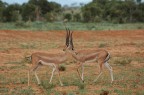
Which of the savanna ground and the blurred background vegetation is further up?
the blurred background vegetation

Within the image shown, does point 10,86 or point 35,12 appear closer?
point 10,86

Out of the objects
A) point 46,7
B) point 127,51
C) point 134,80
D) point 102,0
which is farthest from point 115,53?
point 102,0

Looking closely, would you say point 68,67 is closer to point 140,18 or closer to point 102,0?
point 140,18

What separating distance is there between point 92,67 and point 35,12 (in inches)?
1445

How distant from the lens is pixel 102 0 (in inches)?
2547

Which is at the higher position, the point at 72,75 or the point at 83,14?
the point at 83,14

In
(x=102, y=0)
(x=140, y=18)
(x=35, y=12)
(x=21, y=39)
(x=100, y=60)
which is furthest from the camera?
(x=102, y=0)

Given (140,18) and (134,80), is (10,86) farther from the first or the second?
(140,18)

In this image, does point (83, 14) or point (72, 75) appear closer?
point (72, 75)

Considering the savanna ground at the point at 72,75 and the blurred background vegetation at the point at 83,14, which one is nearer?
the savanna ground at the point at 72,75

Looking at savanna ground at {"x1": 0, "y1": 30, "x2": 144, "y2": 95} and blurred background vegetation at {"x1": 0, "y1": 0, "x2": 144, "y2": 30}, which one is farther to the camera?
blurred background vegetation at {"x1": 0, "y1": 0, "x2": 144, "y2": 30}

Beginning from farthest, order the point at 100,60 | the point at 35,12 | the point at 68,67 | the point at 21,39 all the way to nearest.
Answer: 1. the point at 35,12
2. the point at 21,39
3. the point at 68,67
4. the point at 100,60

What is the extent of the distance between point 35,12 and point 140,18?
50.4 feet

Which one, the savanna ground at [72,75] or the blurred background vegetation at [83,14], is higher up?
the blurred background vegetation at [83,14]
